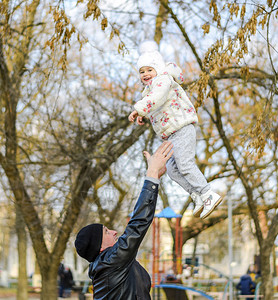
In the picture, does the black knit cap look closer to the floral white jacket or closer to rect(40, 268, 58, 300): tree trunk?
the floral white jacket

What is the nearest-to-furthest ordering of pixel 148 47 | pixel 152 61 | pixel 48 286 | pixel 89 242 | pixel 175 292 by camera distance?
pixel 89 242 → pixel 152 61 → pixel 148 47 → pixel 48 286 → pixel 175 292

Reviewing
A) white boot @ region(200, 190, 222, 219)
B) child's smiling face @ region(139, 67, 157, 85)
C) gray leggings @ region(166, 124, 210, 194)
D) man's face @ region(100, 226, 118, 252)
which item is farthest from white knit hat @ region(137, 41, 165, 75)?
man's face @ region(100, 226, 118, 252)

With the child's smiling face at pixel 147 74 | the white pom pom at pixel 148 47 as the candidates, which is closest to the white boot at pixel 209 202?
the child's smiling face at pixel 147 74

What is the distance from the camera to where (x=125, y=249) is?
2.95 meters

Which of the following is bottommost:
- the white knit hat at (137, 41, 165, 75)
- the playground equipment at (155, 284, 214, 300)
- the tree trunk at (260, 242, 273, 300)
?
the playground equipment at (155, 284, 214, 300)

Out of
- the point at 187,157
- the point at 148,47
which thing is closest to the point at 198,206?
the point at 187,157

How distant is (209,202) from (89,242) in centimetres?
76

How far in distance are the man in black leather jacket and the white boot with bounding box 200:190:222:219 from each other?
341 millimetres

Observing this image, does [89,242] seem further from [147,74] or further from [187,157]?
[147,74]

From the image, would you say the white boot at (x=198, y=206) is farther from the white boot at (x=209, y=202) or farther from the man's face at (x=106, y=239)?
the man's face at (x=106, y=239)

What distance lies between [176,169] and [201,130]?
43.4ft

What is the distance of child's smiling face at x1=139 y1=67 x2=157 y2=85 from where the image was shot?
3.32 meters

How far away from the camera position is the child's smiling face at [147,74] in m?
3.32

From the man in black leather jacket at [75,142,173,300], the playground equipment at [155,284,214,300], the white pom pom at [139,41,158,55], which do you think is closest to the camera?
the man in black leather jacket at [75,142,173,300]
